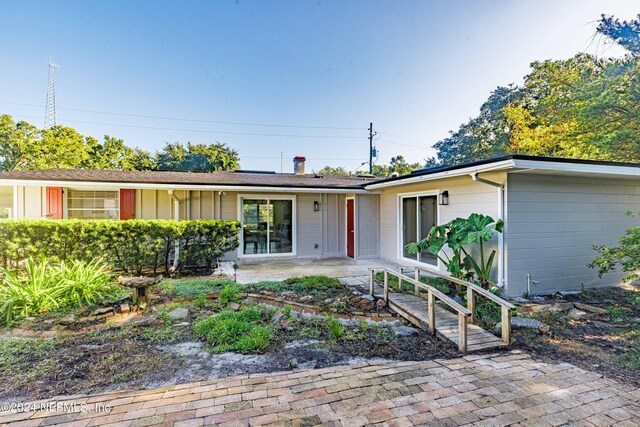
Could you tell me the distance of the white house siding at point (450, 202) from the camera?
618 centimetres

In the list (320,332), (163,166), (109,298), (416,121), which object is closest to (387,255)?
(320,332)

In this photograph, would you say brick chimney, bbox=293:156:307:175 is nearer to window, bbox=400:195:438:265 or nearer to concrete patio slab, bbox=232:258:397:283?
concrete patio slab, bbox=232:258:397:283

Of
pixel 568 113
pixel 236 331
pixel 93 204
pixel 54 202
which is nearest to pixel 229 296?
pixel 236 331

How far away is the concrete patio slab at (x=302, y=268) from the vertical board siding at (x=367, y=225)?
47 cm

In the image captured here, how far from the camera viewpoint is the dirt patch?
10.5 feet

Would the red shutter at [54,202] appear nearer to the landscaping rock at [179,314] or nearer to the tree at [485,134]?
the landscaping rock at [179,314]

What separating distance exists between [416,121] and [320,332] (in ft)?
55.2

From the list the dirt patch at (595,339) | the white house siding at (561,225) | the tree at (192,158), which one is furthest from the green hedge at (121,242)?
the tree at (192,158)

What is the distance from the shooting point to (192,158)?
29.5 m

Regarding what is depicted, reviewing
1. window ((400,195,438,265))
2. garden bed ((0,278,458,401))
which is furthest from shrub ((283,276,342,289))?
window ((400,195,438,265))

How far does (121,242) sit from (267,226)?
168 inches

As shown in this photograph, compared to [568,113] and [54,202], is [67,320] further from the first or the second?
[568,113]

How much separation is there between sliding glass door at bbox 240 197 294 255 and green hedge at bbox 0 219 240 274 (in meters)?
1.71

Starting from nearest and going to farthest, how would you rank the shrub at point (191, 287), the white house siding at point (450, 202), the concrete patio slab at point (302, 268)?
the shrub at point (191, 287), the white house siding at point (450, 202), the concrete patio slab at point (302, 268)
